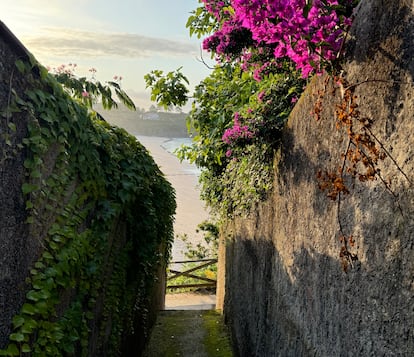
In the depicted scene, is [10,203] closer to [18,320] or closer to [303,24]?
[18,320]

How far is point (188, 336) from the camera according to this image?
20.7ft

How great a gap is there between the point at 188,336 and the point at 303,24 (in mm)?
5684

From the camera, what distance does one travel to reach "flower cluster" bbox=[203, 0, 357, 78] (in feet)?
5.99

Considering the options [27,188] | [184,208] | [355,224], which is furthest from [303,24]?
[184,208]

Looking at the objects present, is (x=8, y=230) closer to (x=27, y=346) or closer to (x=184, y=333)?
(x=27, y=346)

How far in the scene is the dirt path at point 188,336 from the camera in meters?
5.63

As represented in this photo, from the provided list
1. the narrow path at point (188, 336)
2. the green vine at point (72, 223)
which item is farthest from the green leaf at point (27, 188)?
the narrow path at point (188, 336)

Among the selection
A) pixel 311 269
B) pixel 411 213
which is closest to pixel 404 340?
pixel 411 213

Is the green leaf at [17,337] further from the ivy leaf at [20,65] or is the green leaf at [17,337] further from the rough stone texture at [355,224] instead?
the rough stone texture at [355,224]

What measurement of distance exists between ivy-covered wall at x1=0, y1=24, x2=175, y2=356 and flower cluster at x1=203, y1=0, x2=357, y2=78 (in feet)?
3.91

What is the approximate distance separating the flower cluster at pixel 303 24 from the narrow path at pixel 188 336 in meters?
4.80

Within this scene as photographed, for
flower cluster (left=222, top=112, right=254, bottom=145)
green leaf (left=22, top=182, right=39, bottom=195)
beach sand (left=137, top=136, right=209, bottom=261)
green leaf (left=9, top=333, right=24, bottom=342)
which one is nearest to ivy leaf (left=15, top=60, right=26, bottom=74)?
green leaf (left=22, top=182, right=39, bottom=195)

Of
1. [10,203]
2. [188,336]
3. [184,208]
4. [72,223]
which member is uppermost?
[10,203]

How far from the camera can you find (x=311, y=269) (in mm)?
2338
